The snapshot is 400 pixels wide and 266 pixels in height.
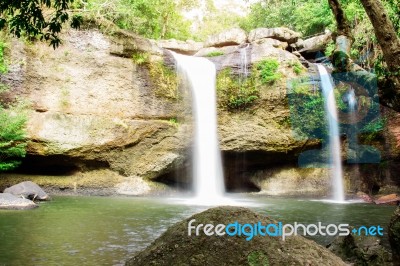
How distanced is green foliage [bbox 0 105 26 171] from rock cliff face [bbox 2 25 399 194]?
2.69 ft

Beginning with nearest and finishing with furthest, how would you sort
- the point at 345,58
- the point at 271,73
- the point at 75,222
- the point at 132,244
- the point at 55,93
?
the point at 345,58
the point at 132,244
the point at 75,222
the point at 55,93
the point at 271,73

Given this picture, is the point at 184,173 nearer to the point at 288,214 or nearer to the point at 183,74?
the point at 183,74

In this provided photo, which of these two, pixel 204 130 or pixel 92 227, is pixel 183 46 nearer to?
pixel 204 130

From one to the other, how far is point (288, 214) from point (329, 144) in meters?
7.96

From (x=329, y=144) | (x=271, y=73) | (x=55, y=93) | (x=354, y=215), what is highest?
(x=271, y=73)

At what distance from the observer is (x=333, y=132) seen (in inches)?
668

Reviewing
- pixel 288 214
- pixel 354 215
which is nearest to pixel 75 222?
pixel 288 214

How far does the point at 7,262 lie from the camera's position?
5031 millimetres

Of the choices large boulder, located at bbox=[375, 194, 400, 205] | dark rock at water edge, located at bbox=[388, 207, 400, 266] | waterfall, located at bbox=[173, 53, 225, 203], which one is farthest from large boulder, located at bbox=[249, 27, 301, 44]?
dark rock at water edge, located at bbox=[388, 207, 400, 266]

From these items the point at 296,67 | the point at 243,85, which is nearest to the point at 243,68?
the point at 243,85

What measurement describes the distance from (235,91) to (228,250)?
14.3 metres

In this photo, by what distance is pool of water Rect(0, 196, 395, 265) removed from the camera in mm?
A: 5488

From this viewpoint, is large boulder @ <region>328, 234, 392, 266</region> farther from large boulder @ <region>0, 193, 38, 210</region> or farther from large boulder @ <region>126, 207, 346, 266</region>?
large boulder @ <region>0, 193, 38, 210</region>

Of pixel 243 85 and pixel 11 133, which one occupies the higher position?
pixel 243 85
